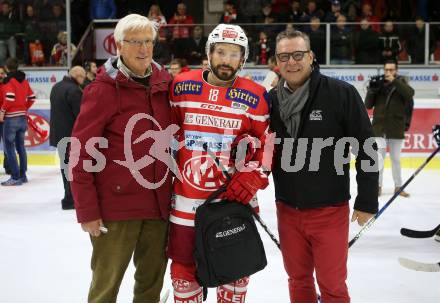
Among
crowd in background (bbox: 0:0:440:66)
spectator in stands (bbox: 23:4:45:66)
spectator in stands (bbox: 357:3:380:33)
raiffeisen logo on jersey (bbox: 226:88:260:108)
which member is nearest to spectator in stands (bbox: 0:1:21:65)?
crowd in background (bbox: 0:0:440:66)

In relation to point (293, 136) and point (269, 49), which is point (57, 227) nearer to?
point (293, 136)

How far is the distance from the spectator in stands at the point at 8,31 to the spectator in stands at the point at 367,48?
221 inches

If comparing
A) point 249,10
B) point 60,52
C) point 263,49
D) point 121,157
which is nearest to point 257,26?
point 263,49

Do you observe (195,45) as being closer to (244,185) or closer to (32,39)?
(32,39)

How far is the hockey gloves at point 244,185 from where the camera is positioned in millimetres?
2619

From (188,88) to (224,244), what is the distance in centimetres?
65

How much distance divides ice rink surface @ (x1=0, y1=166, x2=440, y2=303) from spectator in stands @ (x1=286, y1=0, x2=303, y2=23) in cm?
492

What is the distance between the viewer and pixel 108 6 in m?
11.9

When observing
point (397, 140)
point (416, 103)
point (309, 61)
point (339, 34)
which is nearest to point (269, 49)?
point (339, 34)

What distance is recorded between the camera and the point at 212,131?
2.64 m

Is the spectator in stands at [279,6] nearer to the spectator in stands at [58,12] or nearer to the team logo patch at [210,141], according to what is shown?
→ the spectator in stands at [58,12]

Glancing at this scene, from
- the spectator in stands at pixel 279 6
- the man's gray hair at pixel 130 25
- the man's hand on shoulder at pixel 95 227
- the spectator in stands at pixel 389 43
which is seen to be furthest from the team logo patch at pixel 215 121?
the spectator in stands at pixel 279 6

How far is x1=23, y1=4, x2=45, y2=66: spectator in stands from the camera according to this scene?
10711 millimetres

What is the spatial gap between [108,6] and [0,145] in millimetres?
3883
